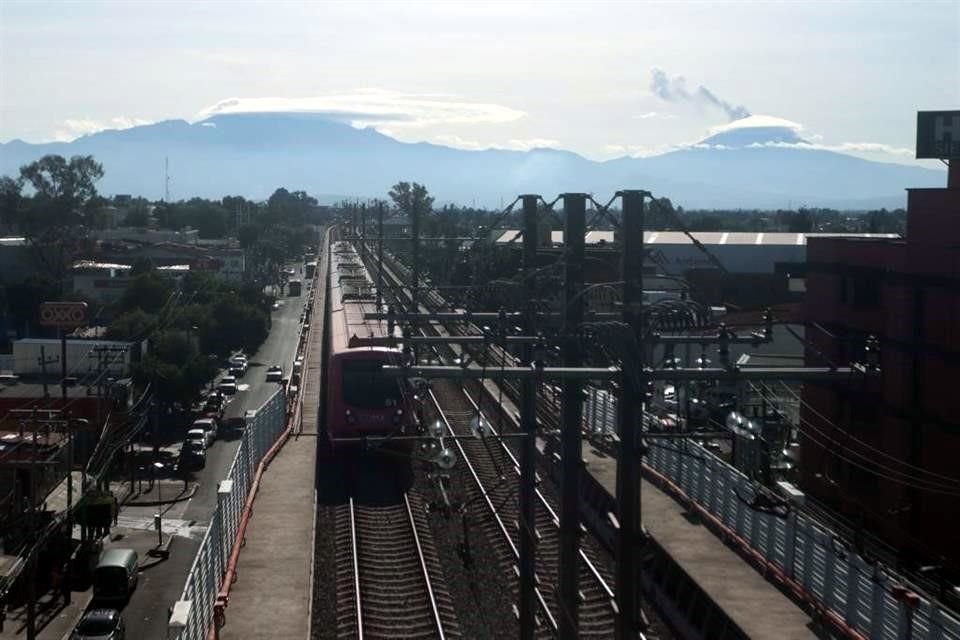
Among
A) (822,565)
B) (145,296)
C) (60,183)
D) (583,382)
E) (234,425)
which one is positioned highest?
(60,183)

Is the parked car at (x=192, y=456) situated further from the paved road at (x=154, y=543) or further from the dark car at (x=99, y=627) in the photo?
the dark car at (x=99, y=627)

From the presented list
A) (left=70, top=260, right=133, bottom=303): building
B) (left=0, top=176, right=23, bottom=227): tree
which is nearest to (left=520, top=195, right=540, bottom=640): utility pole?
(left=70, top=260, right=133, bottom=303): building

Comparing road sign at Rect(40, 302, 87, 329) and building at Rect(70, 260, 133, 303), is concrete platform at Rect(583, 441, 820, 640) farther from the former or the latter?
building at Rect(70, 260, 133, 303)

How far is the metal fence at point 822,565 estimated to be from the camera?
6223 mm

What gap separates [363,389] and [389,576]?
3.46 metres

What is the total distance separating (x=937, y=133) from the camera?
44.2 feet

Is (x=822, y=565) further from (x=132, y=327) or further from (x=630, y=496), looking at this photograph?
(x=132, y=327)

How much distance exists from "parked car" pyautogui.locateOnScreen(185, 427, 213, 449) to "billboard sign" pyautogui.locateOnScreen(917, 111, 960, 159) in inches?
452

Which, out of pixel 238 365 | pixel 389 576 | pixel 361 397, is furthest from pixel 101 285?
pixel 389 576

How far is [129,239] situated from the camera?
4547cm

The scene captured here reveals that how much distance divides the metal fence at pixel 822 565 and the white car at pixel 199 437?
987cm

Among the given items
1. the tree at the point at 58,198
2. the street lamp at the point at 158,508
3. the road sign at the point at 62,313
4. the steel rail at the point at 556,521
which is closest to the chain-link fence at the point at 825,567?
the steel rail at the point at 556,521

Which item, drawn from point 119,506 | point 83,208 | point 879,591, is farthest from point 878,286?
point 83,208

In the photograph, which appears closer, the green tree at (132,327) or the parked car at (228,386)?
the green tree at (132,327)
